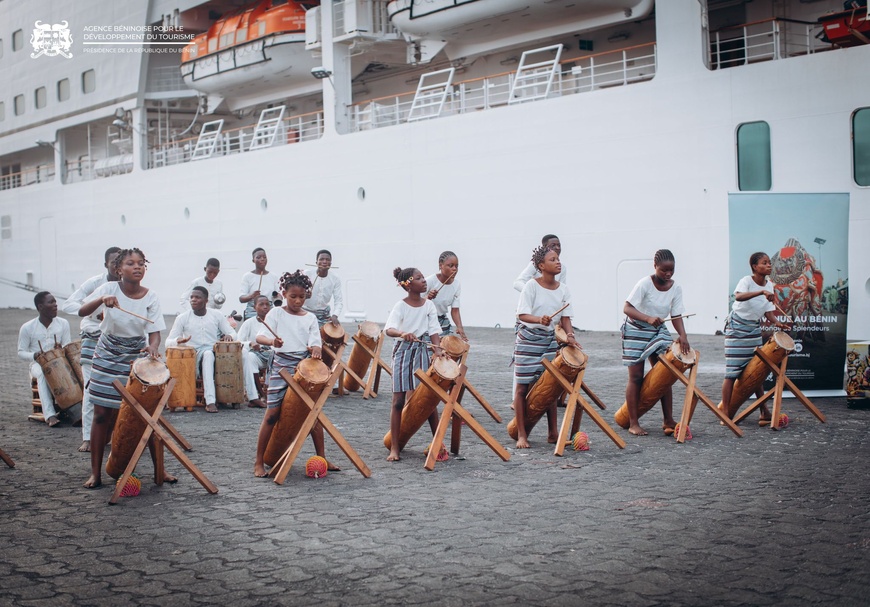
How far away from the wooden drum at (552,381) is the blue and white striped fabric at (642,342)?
34.3 inches

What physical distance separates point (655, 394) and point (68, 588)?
5.61m

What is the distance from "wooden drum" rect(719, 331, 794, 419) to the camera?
883cm

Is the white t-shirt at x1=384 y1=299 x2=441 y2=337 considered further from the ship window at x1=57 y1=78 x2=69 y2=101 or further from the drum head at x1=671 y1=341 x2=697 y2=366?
the ship window at x1=57 y1=78 x2=69 y2=101

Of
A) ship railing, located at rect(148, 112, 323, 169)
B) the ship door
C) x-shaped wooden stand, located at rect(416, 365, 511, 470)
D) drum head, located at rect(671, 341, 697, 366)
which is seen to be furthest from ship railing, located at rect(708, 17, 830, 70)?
the ship door

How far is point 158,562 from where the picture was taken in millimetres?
4711

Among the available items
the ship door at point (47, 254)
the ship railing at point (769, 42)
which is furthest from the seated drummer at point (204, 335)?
the ship door at point (47, 254)

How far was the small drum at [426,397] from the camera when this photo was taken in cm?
725

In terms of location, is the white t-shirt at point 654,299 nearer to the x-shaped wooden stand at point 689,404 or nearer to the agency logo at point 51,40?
the x-shaped wooden stand at point 689,404

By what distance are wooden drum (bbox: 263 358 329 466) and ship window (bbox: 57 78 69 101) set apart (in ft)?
98.7

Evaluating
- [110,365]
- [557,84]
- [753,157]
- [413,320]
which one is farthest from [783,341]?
[557,84]

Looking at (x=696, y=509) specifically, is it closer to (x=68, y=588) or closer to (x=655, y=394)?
(x=655, y=394)

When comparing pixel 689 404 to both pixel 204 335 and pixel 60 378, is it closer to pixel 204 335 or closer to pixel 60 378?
pixel 204 335

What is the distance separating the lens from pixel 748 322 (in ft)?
29.6

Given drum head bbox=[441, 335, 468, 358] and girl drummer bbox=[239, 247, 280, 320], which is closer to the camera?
drum head bbox=[441, 335, 468, 358]
